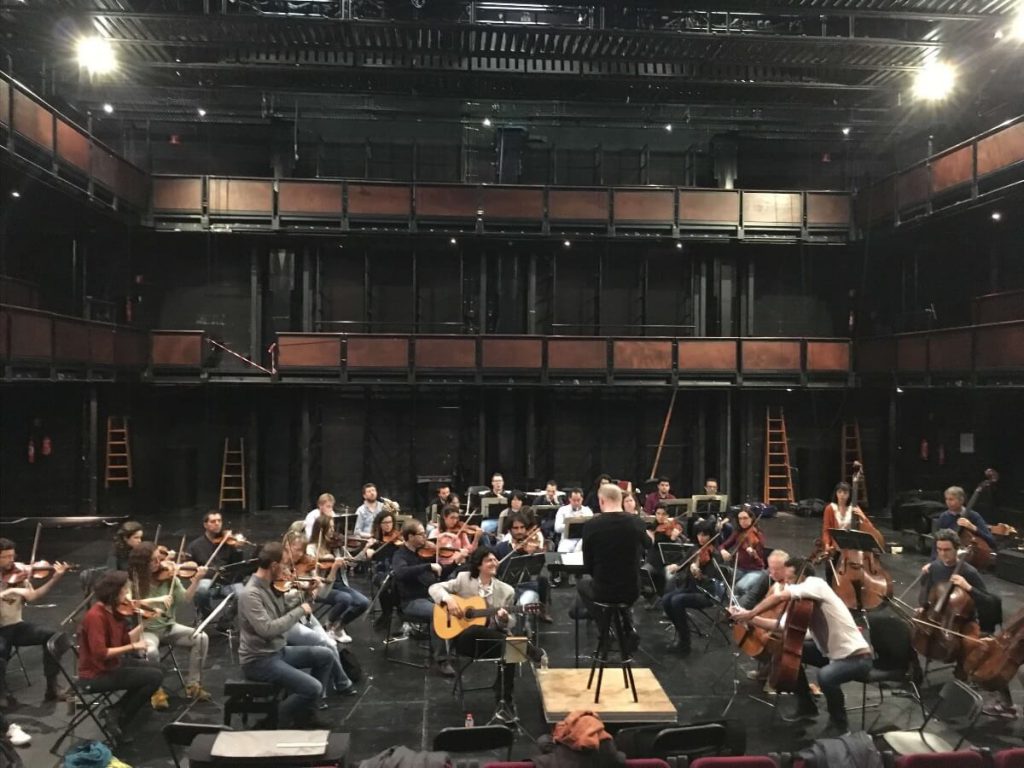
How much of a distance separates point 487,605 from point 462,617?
11.8 inches

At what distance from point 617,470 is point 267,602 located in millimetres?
13003

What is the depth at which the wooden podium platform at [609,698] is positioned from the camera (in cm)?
520

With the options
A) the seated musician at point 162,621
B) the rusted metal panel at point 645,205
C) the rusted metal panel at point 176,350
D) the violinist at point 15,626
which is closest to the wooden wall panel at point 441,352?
the rusted metal panel at point 645,205

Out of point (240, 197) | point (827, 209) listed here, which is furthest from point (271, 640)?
point (827, 209)

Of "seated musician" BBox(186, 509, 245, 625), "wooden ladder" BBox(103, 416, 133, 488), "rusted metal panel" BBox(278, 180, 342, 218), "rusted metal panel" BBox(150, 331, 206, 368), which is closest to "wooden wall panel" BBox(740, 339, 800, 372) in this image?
"rusted metal panel" BBox(278, 180, 342, 218)

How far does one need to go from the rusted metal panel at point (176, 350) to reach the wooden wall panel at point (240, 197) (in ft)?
9.96

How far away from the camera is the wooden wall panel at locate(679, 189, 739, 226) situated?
1641cm

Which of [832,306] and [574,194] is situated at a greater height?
[574,194]

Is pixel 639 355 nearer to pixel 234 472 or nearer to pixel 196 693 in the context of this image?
pixel 234 472

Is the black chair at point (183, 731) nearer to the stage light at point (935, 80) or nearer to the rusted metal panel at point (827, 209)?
the rusted metal panel at point (827, 209)

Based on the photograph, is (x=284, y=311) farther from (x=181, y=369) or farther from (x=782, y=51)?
(x=782, y=51)

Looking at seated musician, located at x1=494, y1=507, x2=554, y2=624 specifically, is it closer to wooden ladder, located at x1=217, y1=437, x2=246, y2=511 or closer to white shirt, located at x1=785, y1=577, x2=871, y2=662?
white shirt, located at x1=785, y1=577, x2=871, y2=662

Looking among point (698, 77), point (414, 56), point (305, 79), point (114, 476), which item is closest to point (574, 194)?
point (698, 77)

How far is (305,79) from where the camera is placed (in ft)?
51.4
